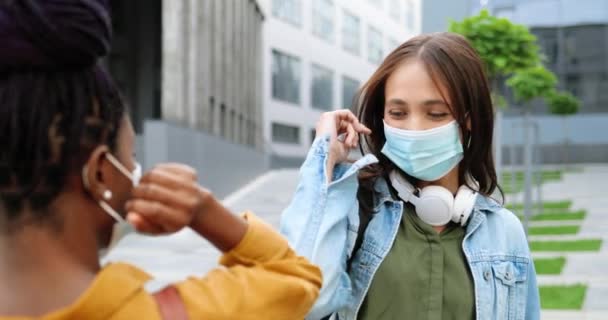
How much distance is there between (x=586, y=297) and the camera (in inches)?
297

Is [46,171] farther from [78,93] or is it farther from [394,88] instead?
[394,88]

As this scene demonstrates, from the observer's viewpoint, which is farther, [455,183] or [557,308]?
[557,308]

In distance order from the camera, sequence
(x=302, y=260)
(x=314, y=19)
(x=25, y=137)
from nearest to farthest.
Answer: (x=25, y=137)
(x=302, y=260)
(x=314, y=19)

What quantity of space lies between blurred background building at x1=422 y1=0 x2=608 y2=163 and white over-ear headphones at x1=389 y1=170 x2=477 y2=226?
29361 millimetres

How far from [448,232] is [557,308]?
18.0 feet

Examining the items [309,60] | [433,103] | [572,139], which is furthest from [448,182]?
[309,60]

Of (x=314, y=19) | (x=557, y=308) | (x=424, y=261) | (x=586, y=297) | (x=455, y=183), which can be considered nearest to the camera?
(x=424, y=261)

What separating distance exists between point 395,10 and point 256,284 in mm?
54825

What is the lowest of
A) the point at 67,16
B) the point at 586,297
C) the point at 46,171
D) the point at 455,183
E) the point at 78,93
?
the point at 586,297

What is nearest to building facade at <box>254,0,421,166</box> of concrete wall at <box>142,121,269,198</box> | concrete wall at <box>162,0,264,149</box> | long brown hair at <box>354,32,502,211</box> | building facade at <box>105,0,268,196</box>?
building facade at <box>105,0,268,196</box>

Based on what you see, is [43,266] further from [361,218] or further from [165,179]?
[361,218]

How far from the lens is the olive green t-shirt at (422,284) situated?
1.95m

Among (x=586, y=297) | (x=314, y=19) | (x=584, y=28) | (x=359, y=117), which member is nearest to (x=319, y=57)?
(x=314, y=19)

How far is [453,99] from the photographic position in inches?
79.6
